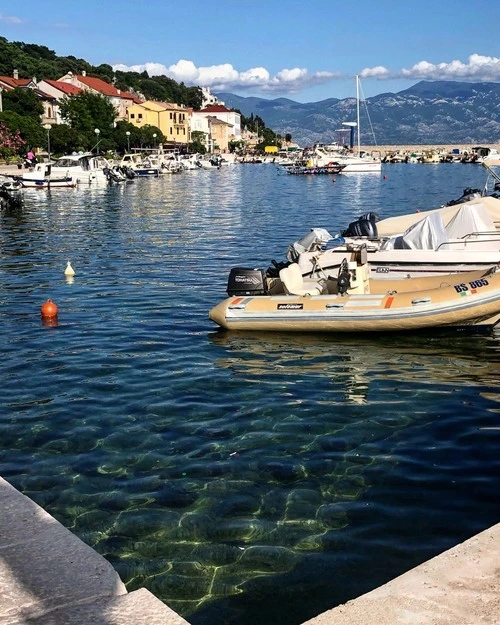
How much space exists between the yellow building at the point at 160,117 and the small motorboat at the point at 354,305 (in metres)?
129

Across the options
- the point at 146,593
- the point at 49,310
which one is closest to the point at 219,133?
the point at 49,310

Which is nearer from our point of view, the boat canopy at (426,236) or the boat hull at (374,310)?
the boat hull at (374,310)

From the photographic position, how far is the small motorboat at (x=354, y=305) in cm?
1354

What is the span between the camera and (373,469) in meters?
8.34


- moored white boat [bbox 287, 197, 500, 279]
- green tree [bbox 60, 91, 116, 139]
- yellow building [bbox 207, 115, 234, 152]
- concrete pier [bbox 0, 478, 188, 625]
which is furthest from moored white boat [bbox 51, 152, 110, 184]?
yellow building [bbox 207, 115, 234, 152]

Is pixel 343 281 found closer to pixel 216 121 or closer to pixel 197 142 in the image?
pixel 197 142

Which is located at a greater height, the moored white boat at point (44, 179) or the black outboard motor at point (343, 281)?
the moored white boat at point (44, 179)

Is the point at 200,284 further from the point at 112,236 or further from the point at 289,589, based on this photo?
the point at 289,589

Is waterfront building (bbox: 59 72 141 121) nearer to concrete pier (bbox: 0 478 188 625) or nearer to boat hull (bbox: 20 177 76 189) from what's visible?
boat hull (bbox: 20 177 76 189)

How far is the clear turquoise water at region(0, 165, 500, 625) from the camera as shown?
21.2ft

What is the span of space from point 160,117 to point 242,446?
14450 cm

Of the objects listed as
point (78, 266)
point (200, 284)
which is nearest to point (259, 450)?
point (200, 284)

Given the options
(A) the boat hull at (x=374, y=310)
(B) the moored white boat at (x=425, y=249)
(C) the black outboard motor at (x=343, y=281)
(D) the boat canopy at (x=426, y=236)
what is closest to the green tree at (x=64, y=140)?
(B) the moored white boat at (x=425, y=249)

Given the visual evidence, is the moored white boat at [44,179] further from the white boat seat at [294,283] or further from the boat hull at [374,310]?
the boat hull at [374,310]
